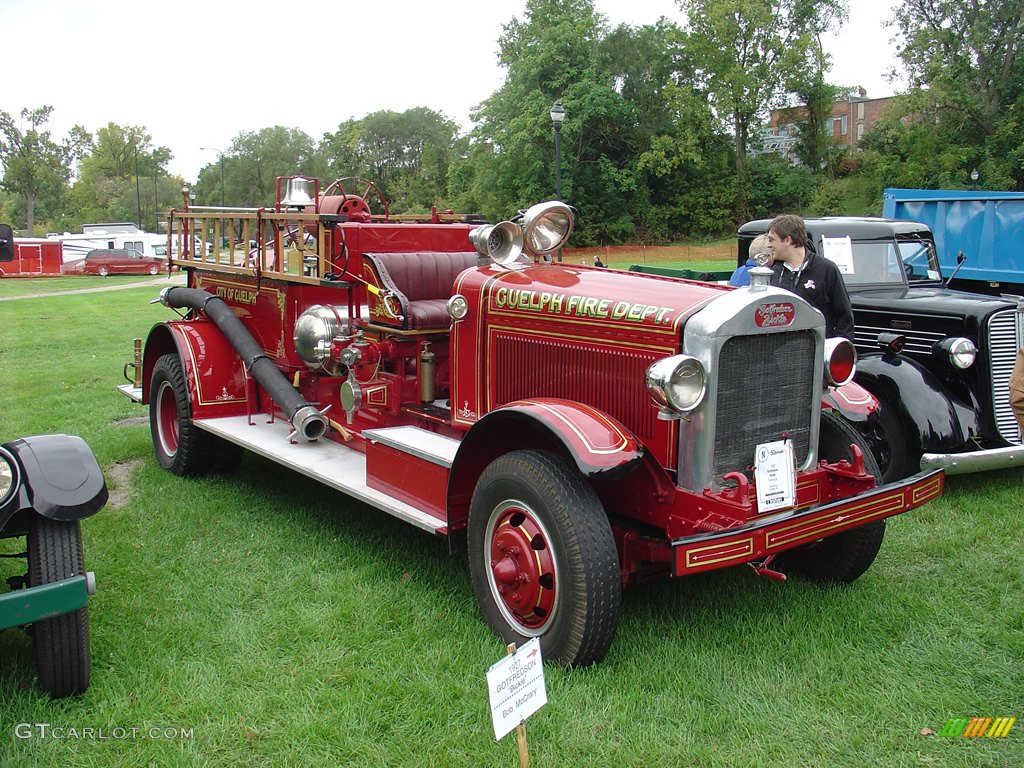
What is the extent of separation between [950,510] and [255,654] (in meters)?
4.36

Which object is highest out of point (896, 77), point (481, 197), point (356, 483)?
point (896, 77)

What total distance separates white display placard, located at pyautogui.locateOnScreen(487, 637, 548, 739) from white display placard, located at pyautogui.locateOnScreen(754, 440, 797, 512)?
4.29 ft

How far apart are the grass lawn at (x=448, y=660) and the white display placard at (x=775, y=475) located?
0.66 m

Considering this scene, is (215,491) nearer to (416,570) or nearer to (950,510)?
(416,570)

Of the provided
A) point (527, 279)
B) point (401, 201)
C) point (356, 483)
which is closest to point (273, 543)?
point (356, 483)

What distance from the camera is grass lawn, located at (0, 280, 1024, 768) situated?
10.2 feet

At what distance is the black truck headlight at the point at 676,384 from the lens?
3.31 meters

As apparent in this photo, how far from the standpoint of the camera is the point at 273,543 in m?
5.06

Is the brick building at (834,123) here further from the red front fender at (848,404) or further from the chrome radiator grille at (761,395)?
the chrome radiator grille at (761,395)

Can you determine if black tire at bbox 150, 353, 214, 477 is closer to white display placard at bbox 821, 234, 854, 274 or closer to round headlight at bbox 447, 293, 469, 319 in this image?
round headlight at bbox 447, 293, 469, 319

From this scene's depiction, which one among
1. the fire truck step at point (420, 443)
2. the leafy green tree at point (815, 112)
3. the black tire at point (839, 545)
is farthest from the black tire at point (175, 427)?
the leafy green tree at point (815, 112)

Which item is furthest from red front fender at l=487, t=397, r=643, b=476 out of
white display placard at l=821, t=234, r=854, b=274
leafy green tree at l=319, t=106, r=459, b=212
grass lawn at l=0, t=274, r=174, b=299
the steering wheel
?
leafy green tree at l=319, t=106, r=459, b=212

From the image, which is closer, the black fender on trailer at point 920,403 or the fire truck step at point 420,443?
the fire truck step at point 420,443

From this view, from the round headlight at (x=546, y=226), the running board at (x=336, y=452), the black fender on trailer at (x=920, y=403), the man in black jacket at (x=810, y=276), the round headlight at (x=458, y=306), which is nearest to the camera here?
the running board at (x=336, y=452)
